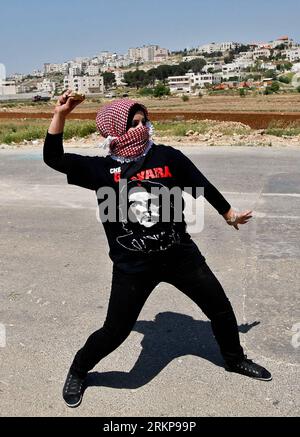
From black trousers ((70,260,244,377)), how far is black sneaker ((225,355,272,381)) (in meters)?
0.20

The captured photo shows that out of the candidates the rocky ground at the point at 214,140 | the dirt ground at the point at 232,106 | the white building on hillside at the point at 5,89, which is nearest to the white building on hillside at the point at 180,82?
the dirt ground at the point at 232,106

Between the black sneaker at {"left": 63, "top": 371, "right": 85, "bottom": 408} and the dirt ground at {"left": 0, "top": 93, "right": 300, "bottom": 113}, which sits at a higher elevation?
the black sneaker at {"left": 63, "top": 371, "right": 85, "bottom": 408}

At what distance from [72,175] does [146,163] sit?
1.36ft

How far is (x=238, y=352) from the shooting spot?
11.2 ft

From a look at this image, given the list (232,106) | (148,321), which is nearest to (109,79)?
(232,106)

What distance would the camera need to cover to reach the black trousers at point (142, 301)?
9.93 feet

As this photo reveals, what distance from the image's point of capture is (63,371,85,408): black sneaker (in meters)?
3.23

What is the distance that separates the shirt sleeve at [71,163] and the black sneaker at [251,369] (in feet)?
4.76

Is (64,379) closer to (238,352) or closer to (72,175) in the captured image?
(238,352)

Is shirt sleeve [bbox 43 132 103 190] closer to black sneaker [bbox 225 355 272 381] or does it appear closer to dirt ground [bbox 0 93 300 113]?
black sneaker [bbox 225 355 272 381]

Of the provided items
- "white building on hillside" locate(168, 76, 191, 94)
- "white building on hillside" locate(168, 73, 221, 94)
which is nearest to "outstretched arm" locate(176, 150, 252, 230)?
"white building on hillside" locate(168, 76, 191, 94)

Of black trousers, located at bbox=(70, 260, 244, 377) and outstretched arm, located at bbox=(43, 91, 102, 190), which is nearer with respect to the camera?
outstretched arm, located at bbox=(43, 91, 102, 190)

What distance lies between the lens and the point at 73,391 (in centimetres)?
326

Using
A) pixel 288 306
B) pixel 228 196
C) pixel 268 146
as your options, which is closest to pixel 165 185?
pixel 288 306
